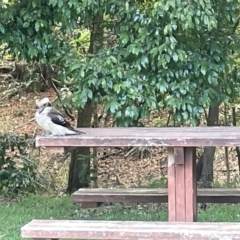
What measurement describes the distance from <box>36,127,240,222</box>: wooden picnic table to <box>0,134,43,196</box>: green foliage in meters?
3.24

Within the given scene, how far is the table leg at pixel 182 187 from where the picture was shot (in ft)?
15.4

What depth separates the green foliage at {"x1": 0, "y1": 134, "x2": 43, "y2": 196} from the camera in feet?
26.1

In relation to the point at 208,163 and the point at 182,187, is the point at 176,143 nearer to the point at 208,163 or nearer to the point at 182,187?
the point at 182,187

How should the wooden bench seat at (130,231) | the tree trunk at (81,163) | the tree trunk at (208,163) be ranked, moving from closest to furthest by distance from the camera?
the wooden bench seat at (130,231), the tree trunk at (81,163), the tree trunk at (208,163)

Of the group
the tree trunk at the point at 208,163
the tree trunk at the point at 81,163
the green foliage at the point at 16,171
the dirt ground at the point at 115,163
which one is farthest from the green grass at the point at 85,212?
the dirt ground at the point at 115,163

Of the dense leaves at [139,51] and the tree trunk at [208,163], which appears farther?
the tree trunk at [208,163]

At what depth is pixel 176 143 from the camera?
4.41 meters

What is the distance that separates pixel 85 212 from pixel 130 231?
2.34m

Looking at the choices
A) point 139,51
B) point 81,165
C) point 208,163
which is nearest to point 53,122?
point 139,51

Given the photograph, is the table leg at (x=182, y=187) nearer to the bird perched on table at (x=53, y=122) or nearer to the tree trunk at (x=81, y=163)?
the bird perched on table at (x=53, y=122)

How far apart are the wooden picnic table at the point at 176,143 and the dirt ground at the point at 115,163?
4.53 meters

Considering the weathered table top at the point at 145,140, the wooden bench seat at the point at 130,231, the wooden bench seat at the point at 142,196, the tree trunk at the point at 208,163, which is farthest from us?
the tree trunk at the point at 208,163

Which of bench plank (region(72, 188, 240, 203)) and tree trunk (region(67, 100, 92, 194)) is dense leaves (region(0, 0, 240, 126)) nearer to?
bench plank (region(72, 188, 240, 203))

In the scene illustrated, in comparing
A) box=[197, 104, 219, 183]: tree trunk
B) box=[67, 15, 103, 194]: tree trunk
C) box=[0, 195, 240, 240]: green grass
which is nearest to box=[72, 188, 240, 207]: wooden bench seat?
box=[0, 195, 240, 240]: green grass
